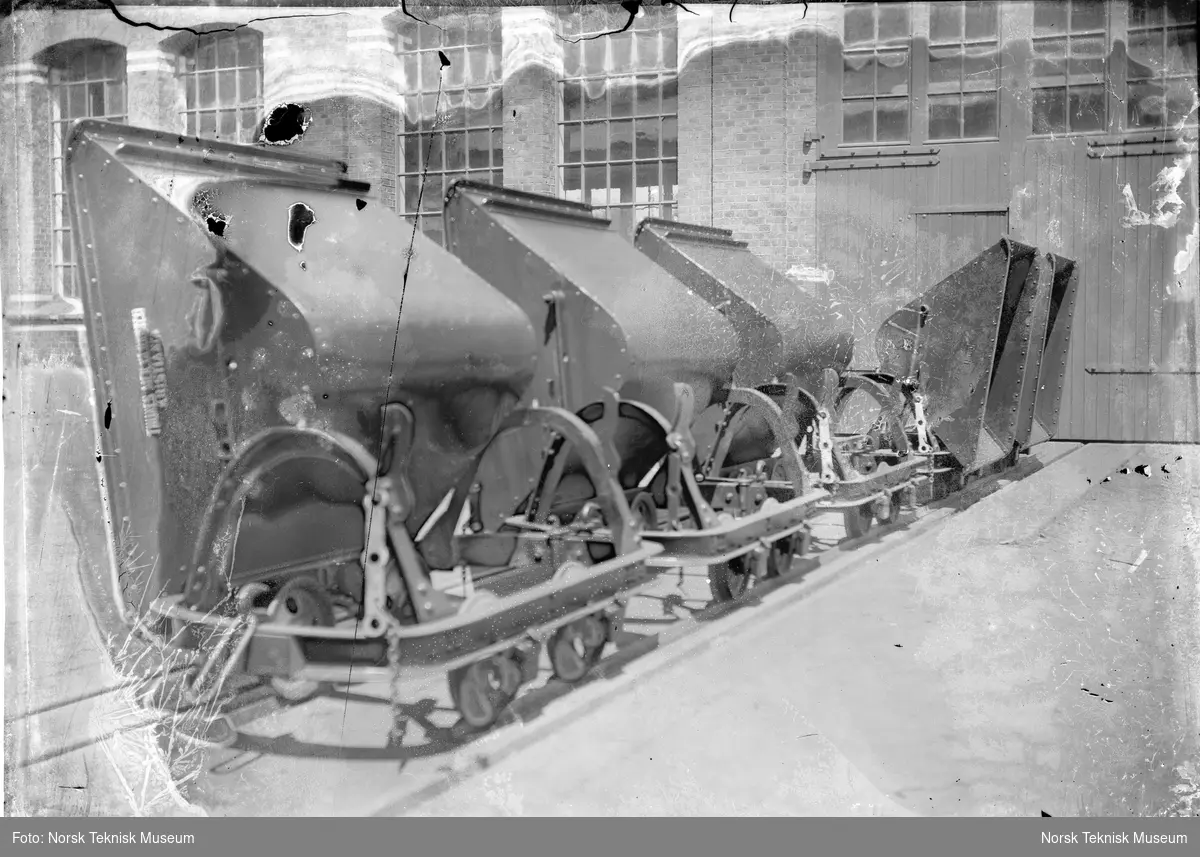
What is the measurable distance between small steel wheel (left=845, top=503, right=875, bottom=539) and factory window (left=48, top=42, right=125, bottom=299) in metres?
5.32

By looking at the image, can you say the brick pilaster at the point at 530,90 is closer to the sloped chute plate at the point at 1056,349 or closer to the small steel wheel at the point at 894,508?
the small steel wheel at the point at 894,508

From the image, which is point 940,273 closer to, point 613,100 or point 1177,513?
point 1177,513

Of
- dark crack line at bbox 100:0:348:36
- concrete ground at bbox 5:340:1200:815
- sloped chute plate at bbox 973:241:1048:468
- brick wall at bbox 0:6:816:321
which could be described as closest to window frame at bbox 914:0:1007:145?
brick wall at bbox 0:6:816:321

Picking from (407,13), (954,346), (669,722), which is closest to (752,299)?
(954,346)

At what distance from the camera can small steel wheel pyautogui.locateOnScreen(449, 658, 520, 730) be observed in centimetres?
355

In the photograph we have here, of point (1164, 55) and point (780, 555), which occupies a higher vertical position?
point (1164, 55)

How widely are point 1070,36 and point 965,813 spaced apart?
14.5 feet

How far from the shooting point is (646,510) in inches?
215

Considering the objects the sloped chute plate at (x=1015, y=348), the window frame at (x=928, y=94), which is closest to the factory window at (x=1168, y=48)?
the window frame at (x=928, y=94)

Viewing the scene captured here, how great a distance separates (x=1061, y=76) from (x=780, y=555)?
3.47 m

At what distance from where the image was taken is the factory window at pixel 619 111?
5988mm

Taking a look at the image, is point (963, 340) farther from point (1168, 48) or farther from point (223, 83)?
point (223, 83)

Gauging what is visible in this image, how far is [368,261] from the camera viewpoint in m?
3.48

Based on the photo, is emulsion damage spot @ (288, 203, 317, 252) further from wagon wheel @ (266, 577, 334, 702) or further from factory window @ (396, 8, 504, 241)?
wagon wheel @ (266, 577, 334, 702)
